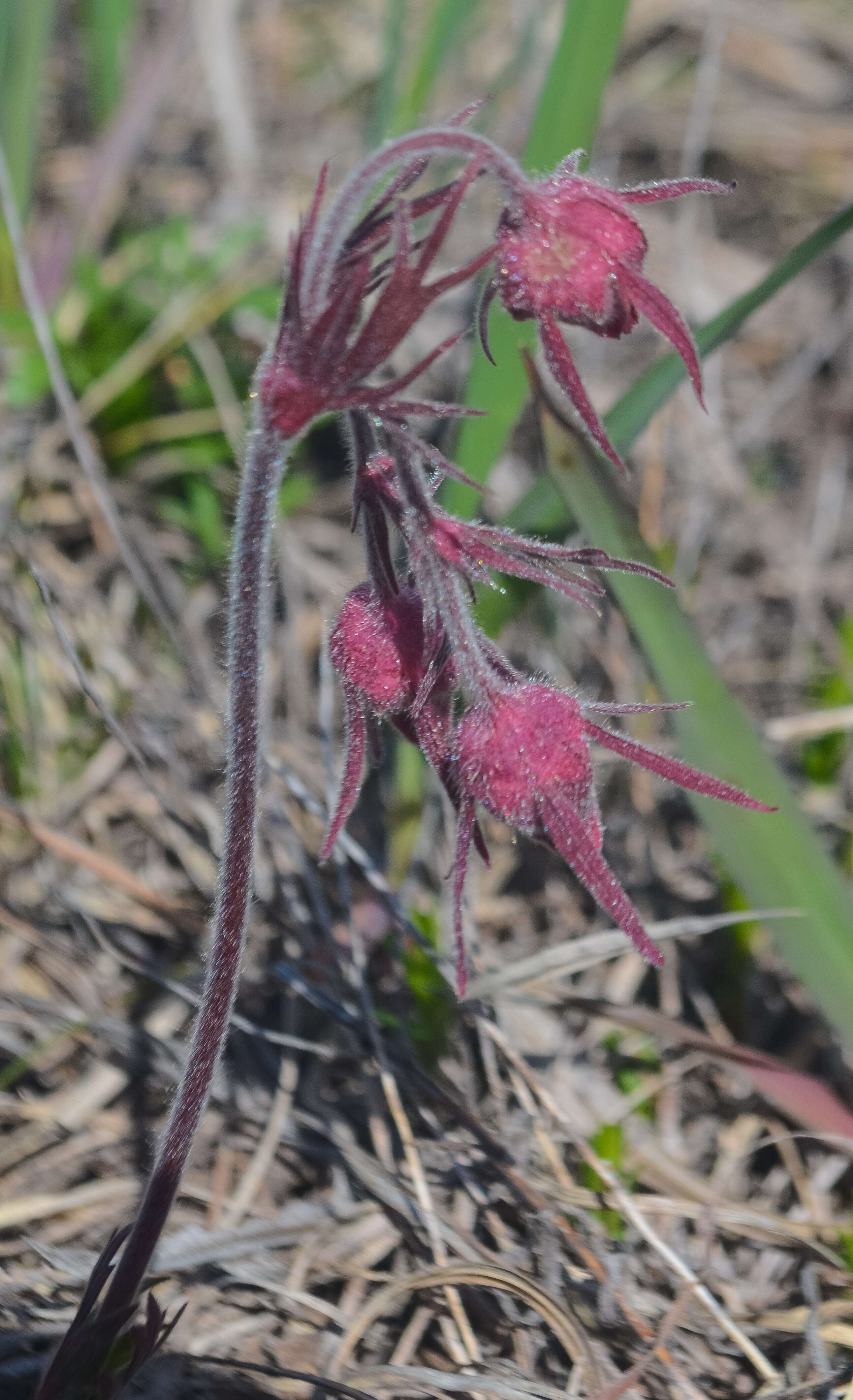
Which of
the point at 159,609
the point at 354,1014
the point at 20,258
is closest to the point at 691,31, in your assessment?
the point at 20,258

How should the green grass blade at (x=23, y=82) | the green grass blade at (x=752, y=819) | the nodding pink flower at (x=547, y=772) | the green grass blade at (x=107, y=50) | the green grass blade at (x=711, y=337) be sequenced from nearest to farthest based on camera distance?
the nodding pink flower at (x=547, y=772)
the green grass blade at (x=711, y=337)
the green grass blade at (x=752, y=819)
the green grass blade at (x=23, y=82)
the green grass blade at (x=107, y=50)

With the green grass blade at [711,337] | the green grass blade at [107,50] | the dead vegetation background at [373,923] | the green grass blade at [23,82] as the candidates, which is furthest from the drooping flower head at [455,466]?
the green grass blade at [107,50]

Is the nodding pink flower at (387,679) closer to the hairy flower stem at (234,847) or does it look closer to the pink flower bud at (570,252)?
the hairy flower stem at (234,847)

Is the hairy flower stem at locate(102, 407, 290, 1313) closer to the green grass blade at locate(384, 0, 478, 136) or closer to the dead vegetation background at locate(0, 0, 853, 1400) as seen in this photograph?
the dead vegetation background at locate(0, 0, 853, 1400)

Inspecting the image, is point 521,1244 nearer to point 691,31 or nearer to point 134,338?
point 134,338

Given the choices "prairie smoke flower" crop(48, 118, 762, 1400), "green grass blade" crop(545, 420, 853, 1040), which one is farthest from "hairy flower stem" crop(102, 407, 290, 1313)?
"green grass blade" crop(545, 420, 853, 1040)
